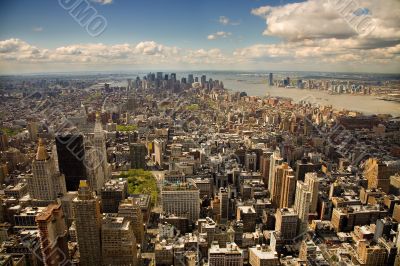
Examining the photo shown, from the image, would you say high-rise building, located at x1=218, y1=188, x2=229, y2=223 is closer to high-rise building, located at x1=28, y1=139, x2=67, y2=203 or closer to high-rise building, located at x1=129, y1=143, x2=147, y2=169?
high-rise building, located at x1=28, y1=139, x2=67, y2=203

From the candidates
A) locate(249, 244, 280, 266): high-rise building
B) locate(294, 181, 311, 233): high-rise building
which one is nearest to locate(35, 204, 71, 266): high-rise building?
locate(249, 244, 280, 266): high-rise building

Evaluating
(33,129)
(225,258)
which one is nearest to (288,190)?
(225,258)

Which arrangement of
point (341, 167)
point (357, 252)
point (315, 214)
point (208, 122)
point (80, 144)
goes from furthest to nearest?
point (208, 122)
point (341, 167)
point (80, 144)
point (315, 214)
point (357, 252)

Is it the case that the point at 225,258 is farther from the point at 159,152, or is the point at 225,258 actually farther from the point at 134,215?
the point at 159,152

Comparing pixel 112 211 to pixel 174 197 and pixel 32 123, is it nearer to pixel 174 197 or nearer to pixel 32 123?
pixel 174 197

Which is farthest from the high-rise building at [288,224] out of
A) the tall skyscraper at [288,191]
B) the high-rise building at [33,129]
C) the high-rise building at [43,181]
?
the high-rise building at [33,129]

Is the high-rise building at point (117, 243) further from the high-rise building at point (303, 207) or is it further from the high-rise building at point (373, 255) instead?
the high-rise building at point (373, 255)

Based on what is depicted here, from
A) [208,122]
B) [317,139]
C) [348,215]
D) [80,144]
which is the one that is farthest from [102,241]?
[208,122]
